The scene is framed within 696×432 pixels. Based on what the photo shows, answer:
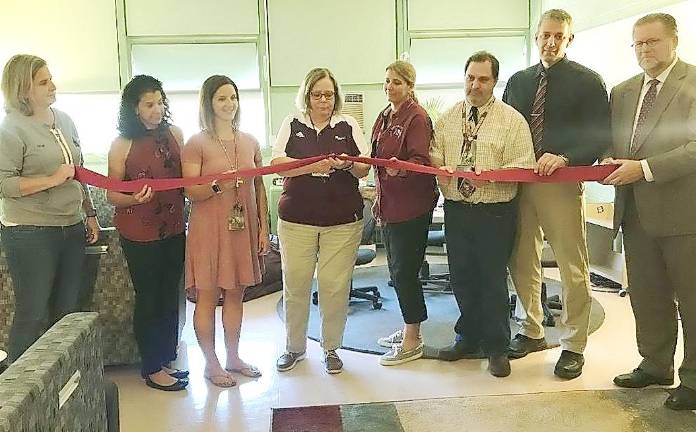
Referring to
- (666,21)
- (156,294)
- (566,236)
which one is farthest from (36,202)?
(666,21)

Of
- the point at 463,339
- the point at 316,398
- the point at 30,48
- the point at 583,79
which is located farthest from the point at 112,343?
the point at 30,48

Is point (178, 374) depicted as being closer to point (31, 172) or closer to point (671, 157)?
point (31, 172)

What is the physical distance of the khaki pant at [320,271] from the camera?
3.38 m

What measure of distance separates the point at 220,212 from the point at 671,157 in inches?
80.8

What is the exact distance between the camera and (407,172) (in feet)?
11.0

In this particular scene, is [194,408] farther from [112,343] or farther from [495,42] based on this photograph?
[495,42]

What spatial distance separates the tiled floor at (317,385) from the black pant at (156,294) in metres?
0.21

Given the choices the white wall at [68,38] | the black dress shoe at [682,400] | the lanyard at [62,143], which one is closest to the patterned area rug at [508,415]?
the black dress shoe at [682,400]

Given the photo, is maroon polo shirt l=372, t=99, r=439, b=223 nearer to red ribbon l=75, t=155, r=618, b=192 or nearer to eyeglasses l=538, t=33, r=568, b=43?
red ribbon l=75, t=155, r=618, b=192

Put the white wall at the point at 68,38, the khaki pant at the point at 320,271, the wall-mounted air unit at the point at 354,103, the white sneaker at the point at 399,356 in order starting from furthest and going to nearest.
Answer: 1. the wall-mounted air unit at the point at 354,103
2. the white wall at the point at 68,38
3. the white sneaker at the point at 399,356
4. the khaki pant at the point at 320,271

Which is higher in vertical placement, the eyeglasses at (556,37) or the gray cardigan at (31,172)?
the eyeglasses at (556,37)

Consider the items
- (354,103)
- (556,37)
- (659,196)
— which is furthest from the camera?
(354,103)

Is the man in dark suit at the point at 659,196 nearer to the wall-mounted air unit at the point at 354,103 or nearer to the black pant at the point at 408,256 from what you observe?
the black pant at the point at 408,256

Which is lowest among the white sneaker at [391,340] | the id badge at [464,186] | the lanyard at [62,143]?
the white sneaker at [391,340]
